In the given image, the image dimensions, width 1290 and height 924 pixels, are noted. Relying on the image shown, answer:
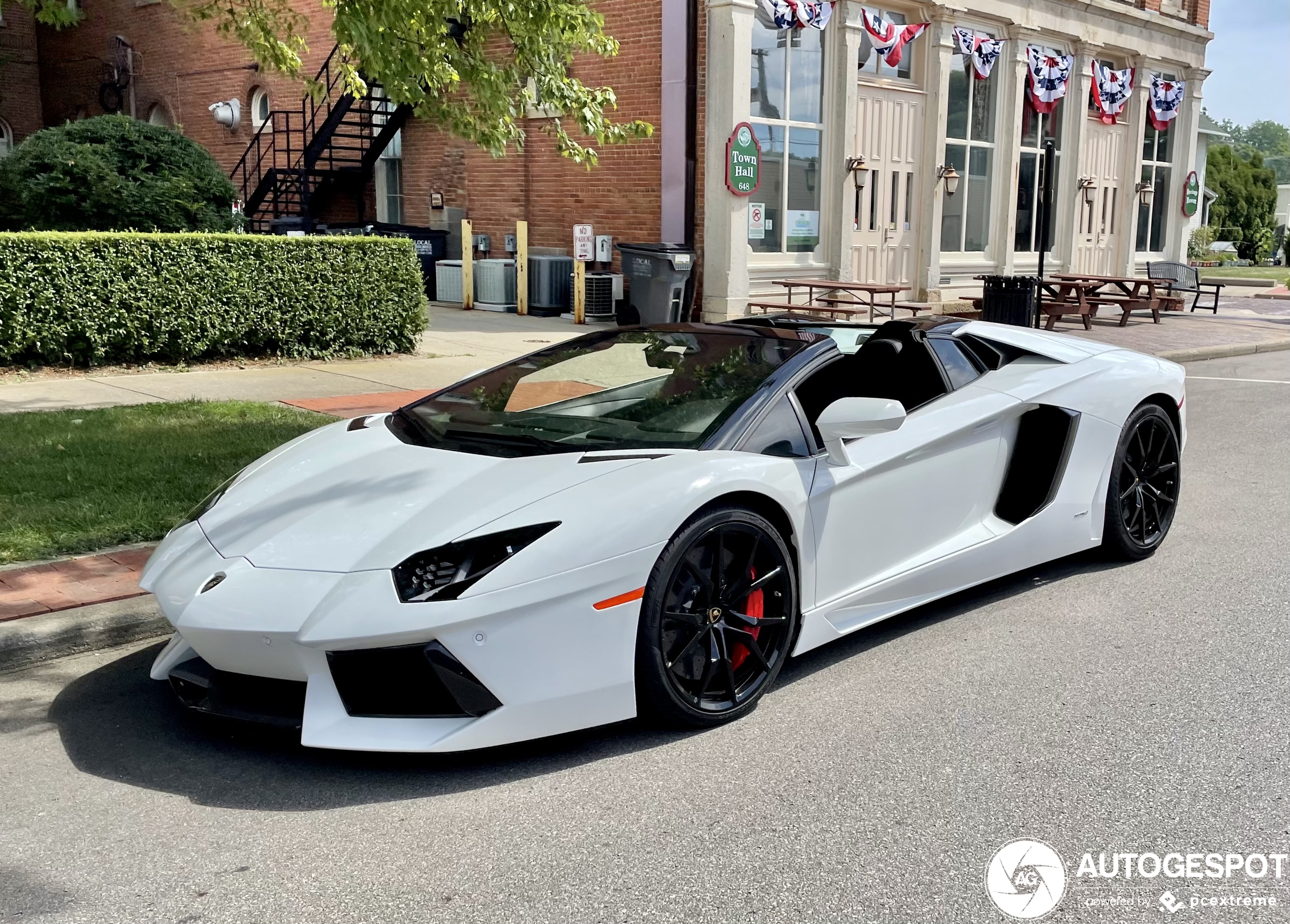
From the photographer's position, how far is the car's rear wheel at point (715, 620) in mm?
3572

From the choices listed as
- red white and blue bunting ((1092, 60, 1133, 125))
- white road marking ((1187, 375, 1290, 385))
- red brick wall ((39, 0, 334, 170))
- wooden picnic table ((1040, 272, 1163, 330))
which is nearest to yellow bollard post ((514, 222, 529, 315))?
red brick wall ((39, 0, 334, 170))

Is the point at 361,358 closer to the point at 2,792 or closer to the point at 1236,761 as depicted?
the point at 2,792

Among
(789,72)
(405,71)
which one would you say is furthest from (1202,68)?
(405,71)

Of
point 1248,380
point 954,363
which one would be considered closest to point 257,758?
point 954,363

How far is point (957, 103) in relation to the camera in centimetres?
2011

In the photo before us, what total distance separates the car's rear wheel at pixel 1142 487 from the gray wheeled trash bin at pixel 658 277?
10.3m

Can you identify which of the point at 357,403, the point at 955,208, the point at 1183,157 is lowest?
the point at 357,403

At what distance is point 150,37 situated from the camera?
84.0 feet

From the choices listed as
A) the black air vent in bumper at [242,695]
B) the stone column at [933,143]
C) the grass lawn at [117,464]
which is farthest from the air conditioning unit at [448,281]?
the black air vent in bumper at [242,695]

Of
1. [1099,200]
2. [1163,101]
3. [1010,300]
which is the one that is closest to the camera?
[1010,300]

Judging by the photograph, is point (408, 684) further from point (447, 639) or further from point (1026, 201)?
point (1026, 201)

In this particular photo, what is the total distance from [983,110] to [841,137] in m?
4.34

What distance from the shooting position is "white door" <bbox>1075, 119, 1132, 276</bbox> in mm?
23594

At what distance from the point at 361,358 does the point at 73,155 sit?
3689 millimetres
